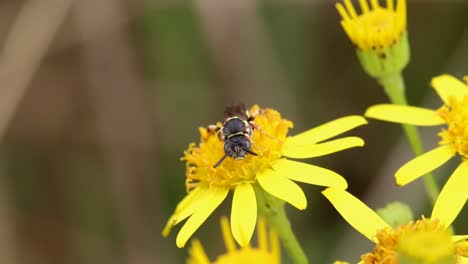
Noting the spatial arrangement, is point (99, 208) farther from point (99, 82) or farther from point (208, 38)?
point (208, 38)

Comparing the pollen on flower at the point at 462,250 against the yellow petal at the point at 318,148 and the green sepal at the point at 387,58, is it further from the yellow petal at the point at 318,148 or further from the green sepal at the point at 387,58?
the green sepal at the point at 387,58

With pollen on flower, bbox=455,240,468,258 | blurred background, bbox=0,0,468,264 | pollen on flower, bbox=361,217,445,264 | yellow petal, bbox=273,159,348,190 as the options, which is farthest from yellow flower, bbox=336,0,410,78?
blurred background, bbox=0,0,468,264

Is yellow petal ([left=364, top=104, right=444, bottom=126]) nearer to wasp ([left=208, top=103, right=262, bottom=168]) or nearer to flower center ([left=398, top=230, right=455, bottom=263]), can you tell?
wasp ([left=208, top=103, right=262, bottom=168])

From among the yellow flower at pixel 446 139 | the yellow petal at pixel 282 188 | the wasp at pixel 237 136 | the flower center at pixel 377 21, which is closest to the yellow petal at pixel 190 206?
the wasp at pixel 237 136

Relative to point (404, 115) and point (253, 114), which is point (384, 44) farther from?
point (253, 114)

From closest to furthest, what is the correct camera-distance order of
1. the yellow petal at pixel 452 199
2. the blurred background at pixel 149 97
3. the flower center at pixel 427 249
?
the flower center at pixel 427 249, the yellow petal at pixel 452 199, the blurred background at pixel 149 97

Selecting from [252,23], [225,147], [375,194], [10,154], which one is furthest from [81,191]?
[225,147]

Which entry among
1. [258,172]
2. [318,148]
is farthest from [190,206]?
[318,148]
